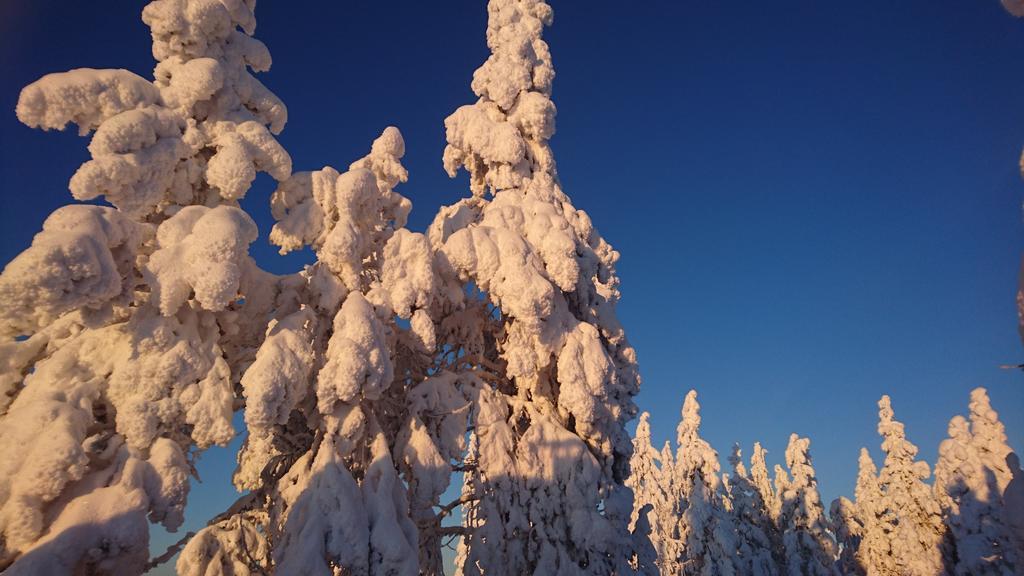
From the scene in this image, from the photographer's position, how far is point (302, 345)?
8695 millimetres

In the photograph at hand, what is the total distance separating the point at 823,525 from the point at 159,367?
136 ft

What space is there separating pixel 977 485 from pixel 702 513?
11999 mm

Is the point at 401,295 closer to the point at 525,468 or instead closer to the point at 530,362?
the point at 530,362

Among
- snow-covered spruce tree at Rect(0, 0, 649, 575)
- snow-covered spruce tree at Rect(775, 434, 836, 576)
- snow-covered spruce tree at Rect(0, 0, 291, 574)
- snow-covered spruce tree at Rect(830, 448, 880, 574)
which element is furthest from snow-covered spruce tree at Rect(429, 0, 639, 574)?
snow-covered spruce tree at Rect(775, 434, 836, 576)

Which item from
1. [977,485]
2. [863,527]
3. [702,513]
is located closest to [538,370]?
[977,485]

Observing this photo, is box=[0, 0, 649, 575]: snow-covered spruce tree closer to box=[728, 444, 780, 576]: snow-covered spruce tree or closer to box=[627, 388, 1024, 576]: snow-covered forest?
box=[627, 388, 1024, 576]: snow-covered forest

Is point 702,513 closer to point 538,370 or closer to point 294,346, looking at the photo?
point 538,370

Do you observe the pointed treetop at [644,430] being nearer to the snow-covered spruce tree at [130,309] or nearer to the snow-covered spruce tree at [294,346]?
the snow-covered spruce tree at [294,346]

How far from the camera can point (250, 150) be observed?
381 inches

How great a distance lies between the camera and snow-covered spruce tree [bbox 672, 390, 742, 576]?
2997 centimetres

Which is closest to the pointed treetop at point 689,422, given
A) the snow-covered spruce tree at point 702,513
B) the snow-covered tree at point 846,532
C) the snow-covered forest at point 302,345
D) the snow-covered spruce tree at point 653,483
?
the snow-covered spruce tree at point 702,513

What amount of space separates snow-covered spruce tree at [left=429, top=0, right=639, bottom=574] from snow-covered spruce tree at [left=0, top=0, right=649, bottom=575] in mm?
51

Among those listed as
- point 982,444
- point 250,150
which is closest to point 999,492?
point 982,444

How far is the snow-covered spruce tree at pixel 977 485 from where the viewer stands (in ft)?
75.0
